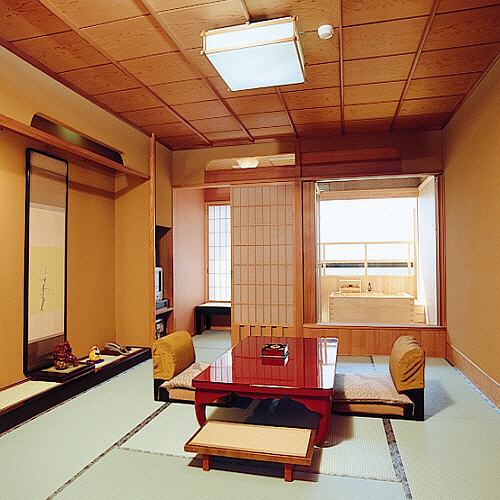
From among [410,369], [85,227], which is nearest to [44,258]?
[85,227]

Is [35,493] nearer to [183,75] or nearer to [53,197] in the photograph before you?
[53,197]

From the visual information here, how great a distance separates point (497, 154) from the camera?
3.38m

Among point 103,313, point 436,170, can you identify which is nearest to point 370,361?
point 436,170

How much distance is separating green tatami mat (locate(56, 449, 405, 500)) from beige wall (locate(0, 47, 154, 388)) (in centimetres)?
185

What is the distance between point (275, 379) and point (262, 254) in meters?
2.98

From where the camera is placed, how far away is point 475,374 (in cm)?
388

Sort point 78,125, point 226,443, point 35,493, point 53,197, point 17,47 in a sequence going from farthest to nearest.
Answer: point 53,197, point 78,125, point 17,47, point 226,443, point 35,493

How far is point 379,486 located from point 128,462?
143 cm

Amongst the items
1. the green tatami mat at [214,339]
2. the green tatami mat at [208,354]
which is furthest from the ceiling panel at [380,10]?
the green tatami mat at [214,339]

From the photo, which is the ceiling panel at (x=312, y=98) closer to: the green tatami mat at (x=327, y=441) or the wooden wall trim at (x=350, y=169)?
the wooden wall trim at (x=350, y=169)

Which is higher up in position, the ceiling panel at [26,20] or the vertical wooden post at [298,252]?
the ceiling panel at [26,20]

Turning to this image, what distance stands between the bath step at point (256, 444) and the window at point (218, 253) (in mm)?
5048

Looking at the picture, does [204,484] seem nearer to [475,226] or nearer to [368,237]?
[475,226]

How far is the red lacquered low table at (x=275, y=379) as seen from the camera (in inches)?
103
